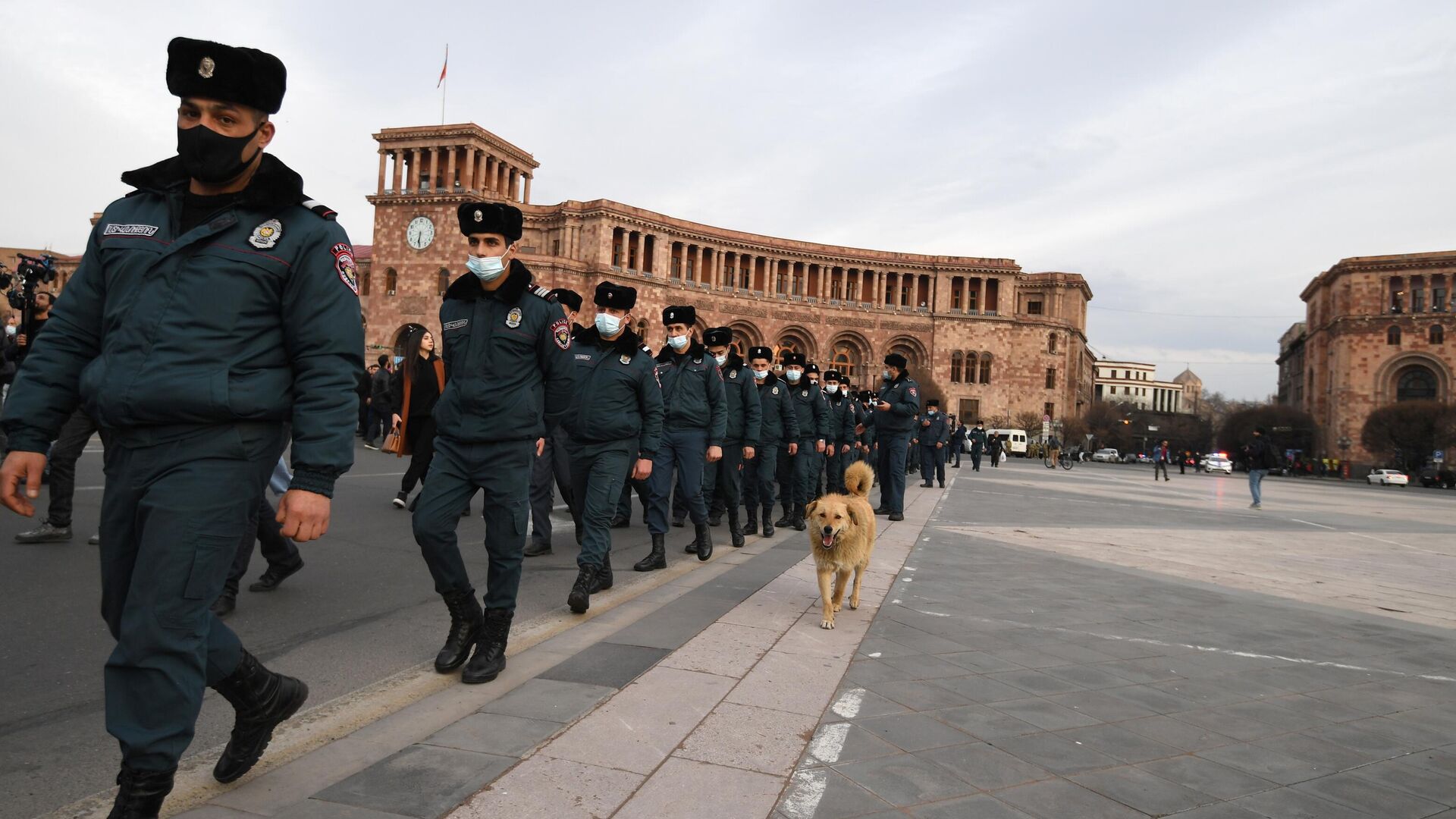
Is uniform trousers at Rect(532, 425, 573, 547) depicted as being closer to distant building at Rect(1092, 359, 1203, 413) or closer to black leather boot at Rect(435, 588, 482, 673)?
black leather boot at Rect(435, 588, 482, 673)

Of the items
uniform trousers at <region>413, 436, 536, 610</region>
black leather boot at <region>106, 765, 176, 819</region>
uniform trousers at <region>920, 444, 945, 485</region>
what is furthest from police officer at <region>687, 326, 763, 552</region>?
uniform trousers at <region>920, 444, 945, 485</region>

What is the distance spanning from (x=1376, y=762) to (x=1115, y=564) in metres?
5.40

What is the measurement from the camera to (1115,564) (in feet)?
28.7

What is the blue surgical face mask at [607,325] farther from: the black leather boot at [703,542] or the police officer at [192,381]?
the police officer at [192,381]

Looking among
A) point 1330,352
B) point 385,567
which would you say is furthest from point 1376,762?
point 1330,352

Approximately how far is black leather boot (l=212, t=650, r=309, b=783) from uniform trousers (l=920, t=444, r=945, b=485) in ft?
65.4

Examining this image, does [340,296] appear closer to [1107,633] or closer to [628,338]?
[628,338]

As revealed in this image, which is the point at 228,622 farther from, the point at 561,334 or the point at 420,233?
the point at 420,233

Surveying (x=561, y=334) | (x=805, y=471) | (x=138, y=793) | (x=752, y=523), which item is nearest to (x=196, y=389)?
(x=138, y=793)

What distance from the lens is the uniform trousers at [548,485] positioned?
824 cm

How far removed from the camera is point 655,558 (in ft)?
23.7

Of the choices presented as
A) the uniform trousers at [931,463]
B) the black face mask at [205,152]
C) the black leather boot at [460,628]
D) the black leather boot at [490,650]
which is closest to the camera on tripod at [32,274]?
the black leather boot at [460,628]

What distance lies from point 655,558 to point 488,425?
126 inches

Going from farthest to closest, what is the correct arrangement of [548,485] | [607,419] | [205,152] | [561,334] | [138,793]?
[548,485]
[607,419]
[561,334]
[205,152]
[138,793]
